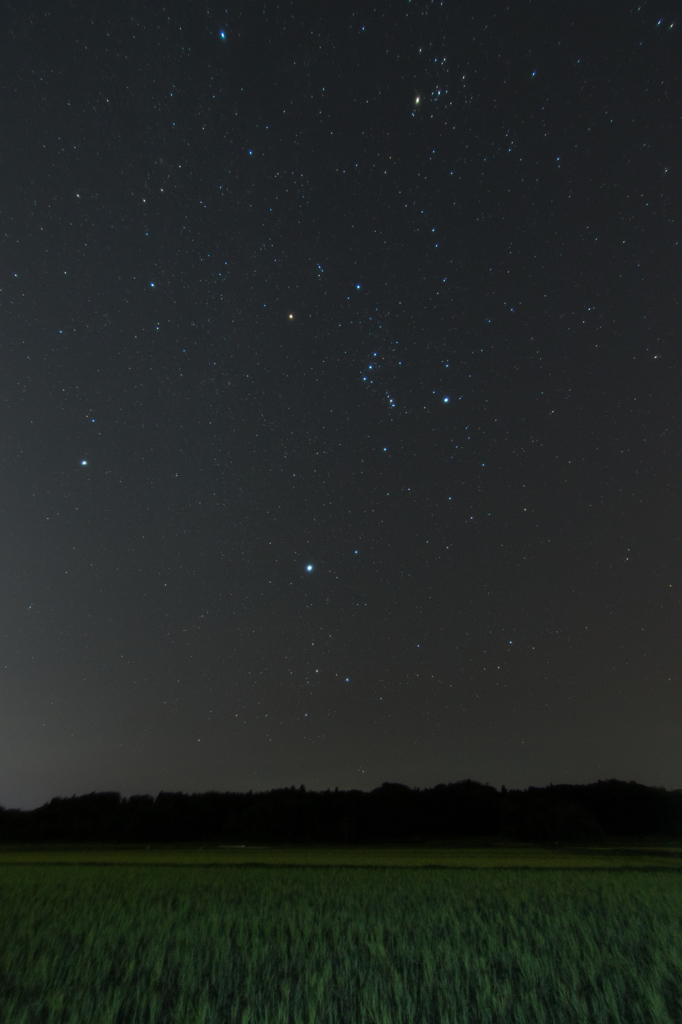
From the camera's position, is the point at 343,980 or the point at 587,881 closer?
the point at 343,980

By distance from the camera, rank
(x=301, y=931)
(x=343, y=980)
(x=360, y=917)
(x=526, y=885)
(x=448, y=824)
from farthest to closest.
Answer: (x=448, y=824)
(x=526, y=885)
(x=360, y=917)
(x=301, y=931)
(x=343, y=980)

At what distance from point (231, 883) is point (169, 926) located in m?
8.45

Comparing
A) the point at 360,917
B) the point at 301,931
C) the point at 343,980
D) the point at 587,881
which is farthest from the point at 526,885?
the point at 343,980

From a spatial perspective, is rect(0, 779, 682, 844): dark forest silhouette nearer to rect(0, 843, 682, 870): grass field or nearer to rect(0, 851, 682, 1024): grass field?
rect(0, 843, 682, 870): grass field

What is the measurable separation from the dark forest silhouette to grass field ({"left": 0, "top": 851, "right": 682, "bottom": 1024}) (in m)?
68.0

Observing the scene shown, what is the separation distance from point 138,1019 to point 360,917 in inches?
252

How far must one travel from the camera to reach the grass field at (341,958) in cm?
552

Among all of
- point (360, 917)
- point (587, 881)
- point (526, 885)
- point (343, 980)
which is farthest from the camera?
point (587, 881)

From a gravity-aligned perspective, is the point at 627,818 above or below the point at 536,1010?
above

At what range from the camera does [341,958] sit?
7.43m

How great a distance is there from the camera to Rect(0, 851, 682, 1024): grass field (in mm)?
5520

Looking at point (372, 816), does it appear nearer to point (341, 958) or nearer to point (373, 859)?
point (373, 859)

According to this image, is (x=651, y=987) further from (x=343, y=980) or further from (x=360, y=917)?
(x=360, y=917)

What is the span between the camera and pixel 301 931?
934 cm
